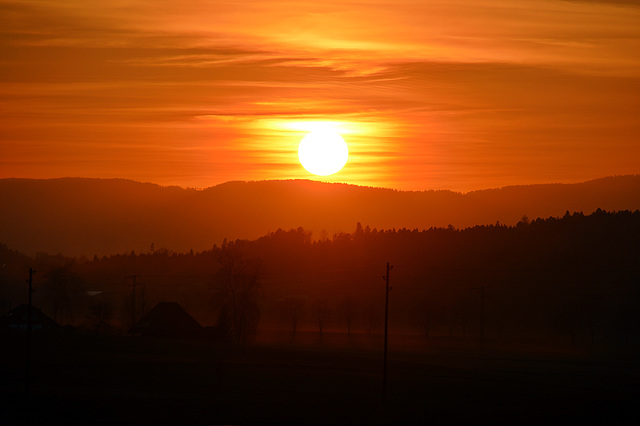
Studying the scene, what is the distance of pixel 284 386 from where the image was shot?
2598 inches

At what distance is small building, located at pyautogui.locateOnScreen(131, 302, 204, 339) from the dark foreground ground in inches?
470

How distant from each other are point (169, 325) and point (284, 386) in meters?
52.2

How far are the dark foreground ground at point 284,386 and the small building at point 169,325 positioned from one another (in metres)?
11.9

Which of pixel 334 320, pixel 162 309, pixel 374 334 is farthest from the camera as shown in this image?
pixel 334 320

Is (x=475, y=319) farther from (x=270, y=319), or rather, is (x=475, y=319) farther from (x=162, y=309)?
(x=162, y=309)

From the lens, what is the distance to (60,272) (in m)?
163

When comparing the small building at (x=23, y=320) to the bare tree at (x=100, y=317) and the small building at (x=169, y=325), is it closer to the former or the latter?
the bare tree at (x=100, y=317)

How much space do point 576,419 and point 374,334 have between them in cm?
10500

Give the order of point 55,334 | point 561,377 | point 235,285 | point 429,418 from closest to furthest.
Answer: point 429,418 → point 561,377 → point 55,334 → point 235,285

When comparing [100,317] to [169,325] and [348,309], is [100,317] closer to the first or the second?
[169,325]

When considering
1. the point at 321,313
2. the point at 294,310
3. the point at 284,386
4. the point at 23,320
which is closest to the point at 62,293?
the point at 294,310

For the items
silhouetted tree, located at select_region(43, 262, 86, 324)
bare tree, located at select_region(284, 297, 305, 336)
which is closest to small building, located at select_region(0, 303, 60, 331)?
silhouetted tree, located at select_region(43, 262, 86, 324)

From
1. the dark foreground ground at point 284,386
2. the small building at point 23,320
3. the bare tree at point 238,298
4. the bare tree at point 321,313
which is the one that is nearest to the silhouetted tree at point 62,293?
the small building at point 23,320

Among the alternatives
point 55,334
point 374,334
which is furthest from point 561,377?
point 374,334
